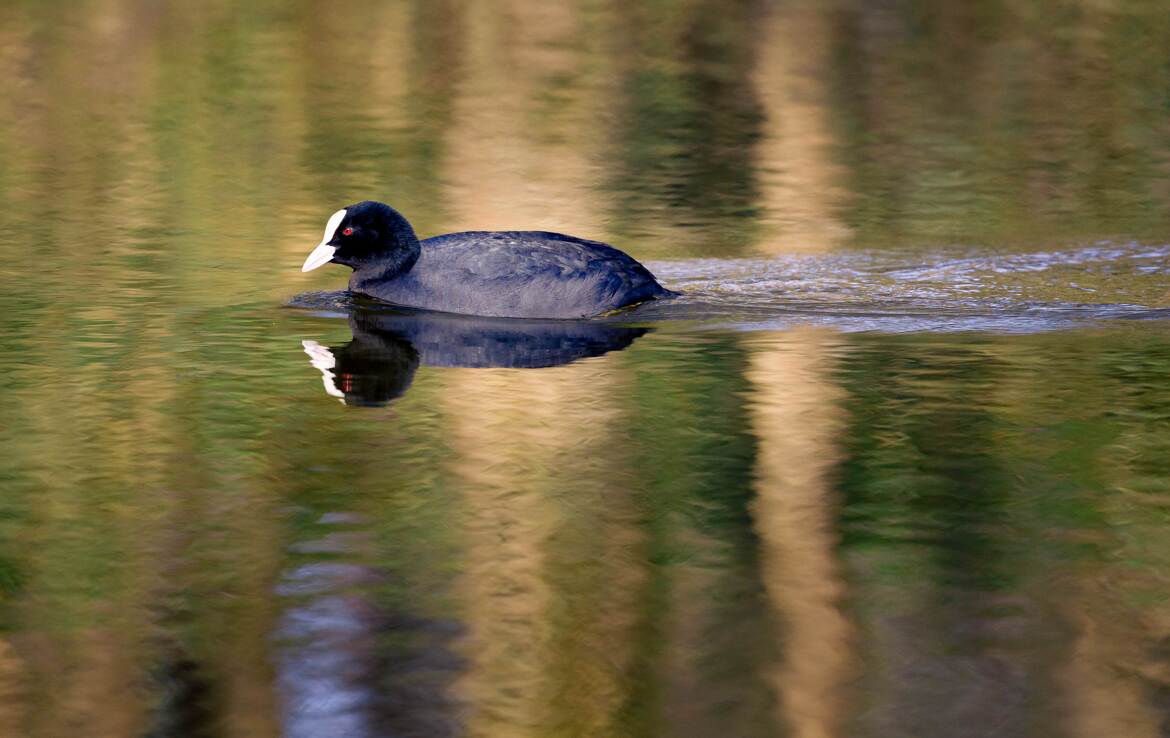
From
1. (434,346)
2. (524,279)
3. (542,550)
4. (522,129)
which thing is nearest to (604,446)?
(542,550)

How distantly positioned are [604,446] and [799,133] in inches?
472

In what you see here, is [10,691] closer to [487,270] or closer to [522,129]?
[487,270]

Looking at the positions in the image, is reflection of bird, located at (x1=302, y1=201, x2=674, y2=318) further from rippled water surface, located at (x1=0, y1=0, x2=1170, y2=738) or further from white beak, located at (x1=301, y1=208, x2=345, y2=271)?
rippled water surface, located at (x1=0, y1=0, x2=1170, y2=738)

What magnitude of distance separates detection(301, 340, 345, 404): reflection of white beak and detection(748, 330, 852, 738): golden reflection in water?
6.50ft

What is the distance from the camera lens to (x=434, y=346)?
10.4m

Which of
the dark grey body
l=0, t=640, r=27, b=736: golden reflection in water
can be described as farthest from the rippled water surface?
the dark grey body

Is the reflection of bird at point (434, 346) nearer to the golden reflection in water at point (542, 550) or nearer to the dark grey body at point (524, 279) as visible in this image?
the dark grey body at point (524, 279)

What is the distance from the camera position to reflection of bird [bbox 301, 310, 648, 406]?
374 inches

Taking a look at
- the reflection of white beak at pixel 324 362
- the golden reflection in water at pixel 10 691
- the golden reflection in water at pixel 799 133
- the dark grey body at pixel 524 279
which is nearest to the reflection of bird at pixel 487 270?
the dark grey body at pixel 524 279

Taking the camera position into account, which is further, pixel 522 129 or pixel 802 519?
pixel 522 129

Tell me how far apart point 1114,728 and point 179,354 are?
20.0ft

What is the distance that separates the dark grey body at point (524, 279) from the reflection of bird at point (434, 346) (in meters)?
0.09

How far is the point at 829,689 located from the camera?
5.39 metres

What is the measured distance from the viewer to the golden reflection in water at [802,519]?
17.8 feet
